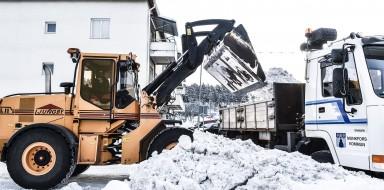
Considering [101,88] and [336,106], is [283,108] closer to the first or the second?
[336,106]

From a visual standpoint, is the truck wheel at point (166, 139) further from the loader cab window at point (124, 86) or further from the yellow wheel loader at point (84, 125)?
the loader cab window at point (124, 86)

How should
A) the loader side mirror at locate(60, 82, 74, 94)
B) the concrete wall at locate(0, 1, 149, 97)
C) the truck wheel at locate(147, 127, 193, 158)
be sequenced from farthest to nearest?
1. the concrete wall at locate(0, 1, 149, 97)
2. the loader side mirror at locate(60, 82, 74, 94)
3. the truck wheel at locate(147, 127, 193, 158)

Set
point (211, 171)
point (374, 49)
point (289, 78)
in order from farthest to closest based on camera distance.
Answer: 1. point (289, 78)
2. point (374, 49)
3. point (211, 171)

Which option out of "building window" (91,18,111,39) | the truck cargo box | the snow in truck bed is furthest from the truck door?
"building window" (91,18,111,39)

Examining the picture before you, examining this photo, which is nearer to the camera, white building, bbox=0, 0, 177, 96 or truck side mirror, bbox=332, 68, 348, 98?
truck side mirror, bbox=332, 68, 348, 98

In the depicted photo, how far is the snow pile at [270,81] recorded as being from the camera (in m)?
9.45

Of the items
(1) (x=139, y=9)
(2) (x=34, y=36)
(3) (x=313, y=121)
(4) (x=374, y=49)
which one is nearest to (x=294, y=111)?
(3) (x=313, y=121)

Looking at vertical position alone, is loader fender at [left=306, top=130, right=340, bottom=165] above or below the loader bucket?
below

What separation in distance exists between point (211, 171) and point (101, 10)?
65.3 ft

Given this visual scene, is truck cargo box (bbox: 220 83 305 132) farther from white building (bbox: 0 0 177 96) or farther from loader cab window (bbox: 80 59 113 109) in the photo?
white building (bbox: 0 0 177 96)

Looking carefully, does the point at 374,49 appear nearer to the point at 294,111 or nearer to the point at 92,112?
the point at 294,111

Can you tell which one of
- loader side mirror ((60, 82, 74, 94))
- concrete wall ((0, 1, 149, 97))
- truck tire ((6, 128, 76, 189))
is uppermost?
concrete wall ((0, 1, 149, 97))

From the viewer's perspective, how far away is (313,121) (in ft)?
24.4

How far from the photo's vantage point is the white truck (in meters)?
6.12
